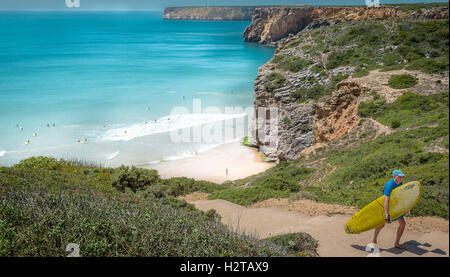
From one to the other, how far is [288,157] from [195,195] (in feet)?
33.7

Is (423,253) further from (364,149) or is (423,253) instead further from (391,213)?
(364,149)

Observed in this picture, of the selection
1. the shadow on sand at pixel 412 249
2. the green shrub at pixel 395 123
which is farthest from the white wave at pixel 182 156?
the shadow on sand at pixel 412 249

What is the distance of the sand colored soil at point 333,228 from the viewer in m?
4.45

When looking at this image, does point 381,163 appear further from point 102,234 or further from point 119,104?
point 119,104

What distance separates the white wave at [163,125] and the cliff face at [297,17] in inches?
726

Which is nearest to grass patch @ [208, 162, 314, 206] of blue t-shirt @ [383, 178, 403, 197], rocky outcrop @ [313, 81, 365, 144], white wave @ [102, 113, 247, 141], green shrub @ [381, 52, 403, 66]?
rocky outcrop @ [313, 81, 365, 144]

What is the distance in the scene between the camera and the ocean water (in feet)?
100

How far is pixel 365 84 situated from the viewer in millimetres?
17781

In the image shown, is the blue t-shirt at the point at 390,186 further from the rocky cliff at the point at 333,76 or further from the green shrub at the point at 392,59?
the green shrub at the point at 392,59

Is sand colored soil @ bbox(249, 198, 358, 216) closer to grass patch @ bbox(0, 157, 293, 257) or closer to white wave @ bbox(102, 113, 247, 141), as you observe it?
grass patch @ bbox(0, 157, 293, 257)

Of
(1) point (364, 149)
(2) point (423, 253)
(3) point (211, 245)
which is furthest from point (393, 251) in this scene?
(1) point (364, 149)

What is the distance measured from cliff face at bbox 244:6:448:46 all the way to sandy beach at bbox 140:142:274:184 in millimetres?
17964

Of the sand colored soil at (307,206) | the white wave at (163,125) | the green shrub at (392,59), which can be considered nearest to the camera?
the sand colored soil at (307,206)

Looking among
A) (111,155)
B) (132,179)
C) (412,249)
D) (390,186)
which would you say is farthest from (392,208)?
(111,155)
